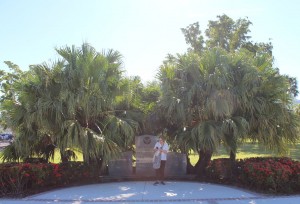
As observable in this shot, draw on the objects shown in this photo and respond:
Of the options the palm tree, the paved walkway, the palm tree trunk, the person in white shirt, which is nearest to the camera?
the paved walkway

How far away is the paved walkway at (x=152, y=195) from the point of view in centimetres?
793

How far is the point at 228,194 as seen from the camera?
28.0 ft

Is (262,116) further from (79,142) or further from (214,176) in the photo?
(79,142)

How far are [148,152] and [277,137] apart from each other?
390cm

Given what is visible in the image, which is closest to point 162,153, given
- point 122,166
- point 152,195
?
point 122,166

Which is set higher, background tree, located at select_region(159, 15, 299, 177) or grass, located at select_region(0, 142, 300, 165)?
background tree, located at select_region(159, 15, 299, 177)

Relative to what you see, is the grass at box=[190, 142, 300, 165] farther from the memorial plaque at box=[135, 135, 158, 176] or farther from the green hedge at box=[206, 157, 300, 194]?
the memorial plaque at box=[135, 135, 158, 176]

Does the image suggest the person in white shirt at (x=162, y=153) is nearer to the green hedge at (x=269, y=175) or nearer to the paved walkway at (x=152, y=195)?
the paved walkway at (x=152, y=195)

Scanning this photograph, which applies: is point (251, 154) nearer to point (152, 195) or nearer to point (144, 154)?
point (144, 154)

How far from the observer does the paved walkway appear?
7.93 metres

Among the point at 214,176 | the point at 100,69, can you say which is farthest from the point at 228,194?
the point at 100,69

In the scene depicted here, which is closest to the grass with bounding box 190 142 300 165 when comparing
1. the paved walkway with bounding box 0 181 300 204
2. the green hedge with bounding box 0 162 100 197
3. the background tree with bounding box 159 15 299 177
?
the background tree with bounding box 159 15 299 177

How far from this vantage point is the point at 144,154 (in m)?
11.2

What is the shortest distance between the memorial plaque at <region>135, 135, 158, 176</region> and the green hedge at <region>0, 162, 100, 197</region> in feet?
6.52
